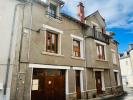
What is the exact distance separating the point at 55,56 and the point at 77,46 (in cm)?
363

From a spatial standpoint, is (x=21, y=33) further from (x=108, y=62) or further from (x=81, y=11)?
(x=108, y=62)

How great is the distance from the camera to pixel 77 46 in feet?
47.2

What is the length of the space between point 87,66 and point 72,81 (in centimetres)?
264

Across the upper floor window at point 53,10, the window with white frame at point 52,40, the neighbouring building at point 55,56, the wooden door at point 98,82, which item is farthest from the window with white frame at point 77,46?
the wooden door at point 98,82

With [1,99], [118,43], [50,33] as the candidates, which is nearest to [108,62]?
[118,43]

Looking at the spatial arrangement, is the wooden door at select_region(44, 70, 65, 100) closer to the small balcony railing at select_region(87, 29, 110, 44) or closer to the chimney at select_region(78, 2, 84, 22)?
the small balcony railing at select_region(87, 29, 110, 44)

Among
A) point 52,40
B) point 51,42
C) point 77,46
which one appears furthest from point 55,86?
point 77,46

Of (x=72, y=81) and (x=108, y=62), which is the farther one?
(x=108, y=62)

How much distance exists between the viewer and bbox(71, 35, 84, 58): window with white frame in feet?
45.4

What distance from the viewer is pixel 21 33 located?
968 cm

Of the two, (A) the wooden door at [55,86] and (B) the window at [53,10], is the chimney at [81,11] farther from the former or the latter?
(A) the wooden door at [55,86]

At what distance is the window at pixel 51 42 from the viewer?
38.0 ft

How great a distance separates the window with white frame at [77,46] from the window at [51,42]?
85.0 inches

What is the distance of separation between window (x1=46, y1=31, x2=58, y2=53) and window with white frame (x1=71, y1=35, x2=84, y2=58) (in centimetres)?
216
